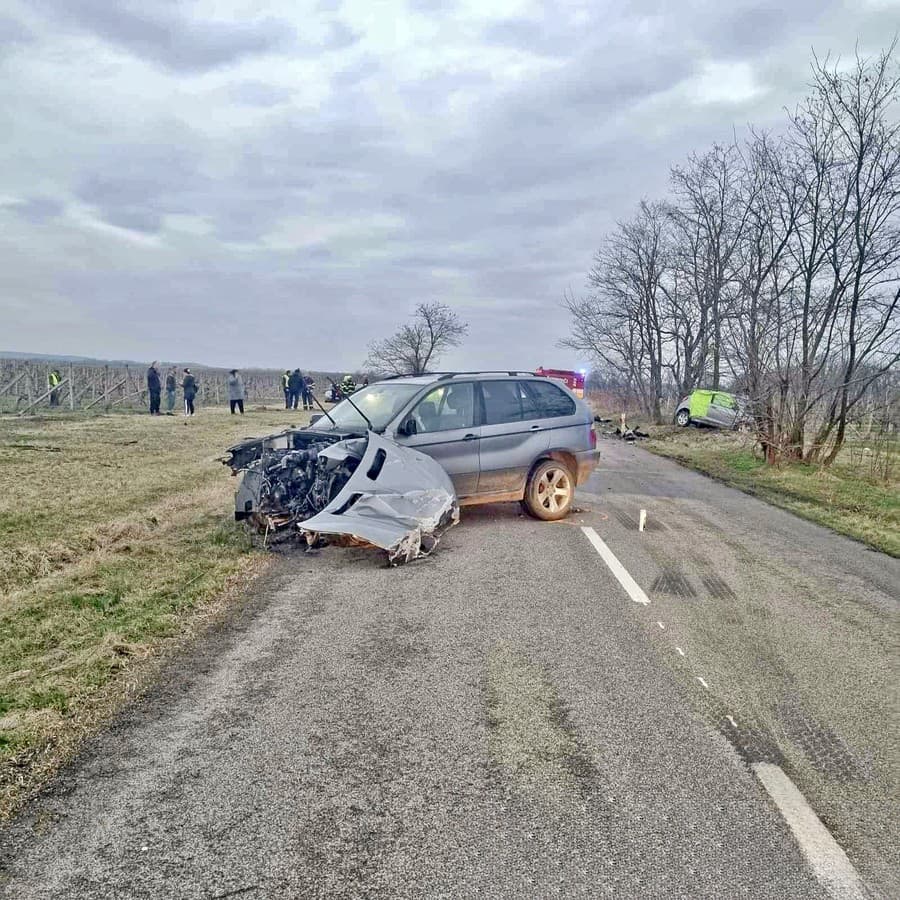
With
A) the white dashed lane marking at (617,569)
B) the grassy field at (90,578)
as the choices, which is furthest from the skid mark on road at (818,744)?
the grassy field at (90,578)

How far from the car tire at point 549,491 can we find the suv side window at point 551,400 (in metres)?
0.63

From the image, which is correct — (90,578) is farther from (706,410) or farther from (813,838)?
(706,410)

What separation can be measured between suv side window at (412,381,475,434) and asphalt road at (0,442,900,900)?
2395 millimetres

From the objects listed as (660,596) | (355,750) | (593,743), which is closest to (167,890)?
(355,750)

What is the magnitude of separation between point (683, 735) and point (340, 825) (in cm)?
173

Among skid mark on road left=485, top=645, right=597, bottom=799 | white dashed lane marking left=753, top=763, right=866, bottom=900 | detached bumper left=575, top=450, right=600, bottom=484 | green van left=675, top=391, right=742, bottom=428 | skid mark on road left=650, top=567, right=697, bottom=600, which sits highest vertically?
green van left=675, top=391, right=742, bottom=428

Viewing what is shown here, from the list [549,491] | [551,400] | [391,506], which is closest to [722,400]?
[551,400]

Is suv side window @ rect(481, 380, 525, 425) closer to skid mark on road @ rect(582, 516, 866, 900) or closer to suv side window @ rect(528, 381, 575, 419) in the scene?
suv side window @ rect(528, 381, 575, 419)

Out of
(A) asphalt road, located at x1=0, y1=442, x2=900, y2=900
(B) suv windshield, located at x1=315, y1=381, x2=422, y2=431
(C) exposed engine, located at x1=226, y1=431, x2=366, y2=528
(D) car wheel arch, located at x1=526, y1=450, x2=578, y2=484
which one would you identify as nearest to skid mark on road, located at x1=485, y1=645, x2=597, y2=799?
(A) asphalt road, located at x1=0, y1=442, x2=900, y2=900

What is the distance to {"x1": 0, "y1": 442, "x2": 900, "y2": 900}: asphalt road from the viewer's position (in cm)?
241

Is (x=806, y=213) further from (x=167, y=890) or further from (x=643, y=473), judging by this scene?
(x=167, y=890)

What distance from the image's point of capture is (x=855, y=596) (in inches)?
229

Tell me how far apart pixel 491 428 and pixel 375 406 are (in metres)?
1.44

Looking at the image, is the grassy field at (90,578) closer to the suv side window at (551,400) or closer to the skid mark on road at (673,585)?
the skid mark on road at (673,585)
